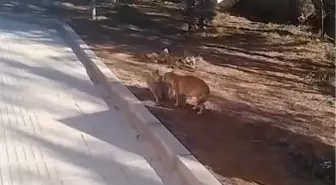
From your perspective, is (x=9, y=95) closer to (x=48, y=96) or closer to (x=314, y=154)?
(x=48, y=96)

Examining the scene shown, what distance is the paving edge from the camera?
3.69 m

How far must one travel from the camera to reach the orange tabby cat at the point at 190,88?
17.4ft

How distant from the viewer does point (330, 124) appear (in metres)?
4.88

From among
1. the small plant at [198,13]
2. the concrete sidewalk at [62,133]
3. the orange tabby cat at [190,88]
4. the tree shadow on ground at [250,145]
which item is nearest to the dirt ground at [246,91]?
the tree shadow on ground at [250,145]

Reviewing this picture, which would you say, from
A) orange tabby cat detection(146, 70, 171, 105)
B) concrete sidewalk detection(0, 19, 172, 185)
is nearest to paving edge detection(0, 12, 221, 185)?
concrete sidewalk detection(0, 19, 172, 185)

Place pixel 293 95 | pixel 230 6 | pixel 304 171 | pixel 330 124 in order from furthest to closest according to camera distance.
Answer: pixel 230 6 < pixel 293 95 < pixel 330 124 < pixel 304 171

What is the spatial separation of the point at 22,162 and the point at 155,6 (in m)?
10.5

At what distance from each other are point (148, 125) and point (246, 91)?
5.99 ft

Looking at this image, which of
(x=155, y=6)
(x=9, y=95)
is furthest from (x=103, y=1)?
(x=9, y=95)

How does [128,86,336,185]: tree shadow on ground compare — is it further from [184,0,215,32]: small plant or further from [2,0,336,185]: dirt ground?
[184,0,215,32]: small plant

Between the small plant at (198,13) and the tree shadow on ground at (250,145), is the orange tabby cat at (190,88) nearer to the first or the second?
the tree shadow on ground at (250,145)

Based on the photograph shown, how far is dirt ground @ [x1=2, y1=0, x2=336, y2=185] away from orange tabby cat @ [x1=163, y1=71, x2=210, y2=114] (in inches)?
5.2

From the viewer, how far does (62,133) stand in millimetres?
4820

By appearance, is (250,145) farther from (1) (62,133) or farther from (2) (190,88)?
(1) (62,133)
